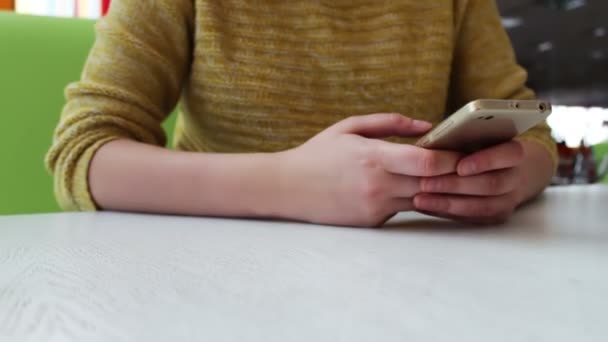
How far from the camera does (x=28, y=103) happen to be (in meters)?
0.75

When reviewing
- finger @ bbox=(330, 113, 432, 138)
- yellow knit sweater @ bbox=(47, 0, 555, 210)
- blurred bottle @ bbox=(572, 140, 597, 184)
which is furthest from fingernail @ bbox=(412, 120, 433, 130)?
blurred bottle @ bbox=(572, 140, 597, 184)

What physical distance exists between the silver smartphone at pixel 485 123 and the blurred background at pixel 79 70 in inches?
18.9

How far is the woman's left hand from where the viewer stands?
37 centimetres

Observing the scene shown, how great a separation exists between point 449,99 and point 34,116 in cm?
54

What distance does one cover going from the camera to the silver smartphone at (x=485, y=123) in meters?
0.28

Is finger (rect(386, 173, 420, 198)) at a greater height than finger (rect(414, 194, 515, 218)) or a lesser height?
greater

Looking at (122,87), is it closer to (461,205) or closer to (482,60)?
(461,205)

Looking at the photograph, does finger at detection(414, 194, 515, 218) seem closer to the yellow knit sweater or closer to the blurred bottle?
the yellow knit sweater

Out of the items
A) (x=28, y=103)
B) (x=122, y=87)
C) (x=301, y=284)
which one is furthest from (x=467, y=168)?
(x=28, y=103)

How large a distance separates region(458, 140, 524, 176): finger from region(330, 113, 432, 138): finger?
39mm

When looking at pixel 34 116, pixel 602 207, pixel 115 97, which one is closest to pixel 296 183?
pixel 115 97

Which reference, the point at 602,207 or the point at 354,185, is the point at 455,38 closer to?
the point at 602,207

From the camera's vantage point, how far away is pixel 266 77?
578 mm

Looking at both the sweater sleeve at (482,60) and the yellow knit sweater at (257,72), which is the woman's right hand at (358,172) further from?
the sweater sleeve at (482,60)
